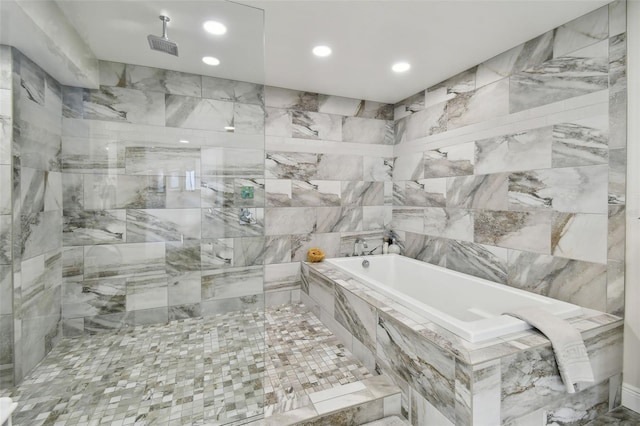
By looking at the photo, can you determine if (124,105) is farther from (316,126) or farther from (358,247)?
(358,247)

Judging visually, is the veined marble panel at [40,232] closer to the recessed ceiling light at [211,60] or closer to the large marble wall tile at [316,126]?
the recessed ceiling light at [211,60]

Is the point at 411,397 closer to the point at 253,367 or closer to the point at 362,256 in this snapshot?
the point at 253,367

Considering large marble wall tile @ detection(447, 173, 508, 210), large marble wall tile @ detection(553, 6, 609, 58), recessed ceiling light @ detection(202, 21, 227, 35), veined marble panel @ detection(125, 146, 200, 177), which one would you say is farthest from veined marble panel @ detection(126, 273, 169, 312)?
large marble wall tile @ detection(553, 6, 609, 58)

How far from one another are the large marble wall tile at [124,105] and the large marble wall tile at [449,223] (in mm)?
2719

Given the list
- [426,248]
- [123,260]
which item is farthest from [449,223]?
[123,260]

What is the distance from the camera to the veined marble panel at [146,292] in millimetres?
2477

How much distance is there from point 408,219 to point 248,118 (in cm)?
211

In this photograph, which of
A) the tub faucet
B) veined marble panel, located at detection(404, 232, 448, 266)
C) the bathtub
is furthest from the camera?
the tub faucet

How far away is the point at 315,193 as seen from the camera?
3.39 m

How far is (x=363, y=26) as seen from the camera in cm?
210

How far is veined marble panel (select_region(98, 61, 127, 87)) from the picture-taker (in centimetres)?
233

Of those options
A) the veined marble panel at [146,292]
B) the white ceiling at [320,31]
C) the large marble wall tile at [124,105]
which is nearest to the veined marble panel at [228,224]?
the veined marble panel at [146,292]

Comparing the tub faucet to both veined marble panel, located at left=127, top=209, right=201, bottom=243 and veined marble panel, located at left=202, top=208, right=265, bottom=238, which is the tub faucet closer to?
veined marble panel, located at left=202, top=208, right=265, bottom=238

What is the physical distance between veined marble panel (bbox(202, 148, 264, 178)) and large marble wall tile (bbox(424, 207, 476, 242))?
6.02 ft
